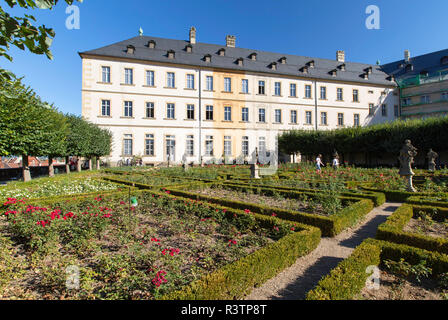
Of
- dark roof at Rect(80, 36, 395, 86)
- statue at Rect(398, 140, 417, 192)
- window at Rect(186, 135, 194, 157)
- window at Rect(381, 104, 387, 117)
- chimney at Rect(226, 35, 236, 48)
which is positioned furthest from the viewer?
window at Rect(381, 104, 387, 117)

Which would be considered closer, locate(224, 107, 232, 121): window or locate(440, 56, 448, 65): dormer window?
locate(224, 107, 232, 121): window

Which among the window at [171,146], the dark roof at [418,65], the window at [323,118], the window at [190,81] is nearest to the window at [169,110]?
the window at [171,146]

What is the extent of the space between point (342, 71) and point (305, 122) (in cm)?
954

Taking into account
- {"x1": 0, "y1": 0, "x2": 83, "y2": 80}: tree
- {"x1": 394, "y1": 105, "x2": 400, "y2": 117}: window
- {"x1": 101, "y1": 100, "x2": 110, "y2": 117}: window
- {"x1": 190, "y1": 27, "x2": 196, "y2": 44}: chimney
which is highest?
{"x1": 190, "y1": 27, "x2": 196, "y2": 44}: chimney

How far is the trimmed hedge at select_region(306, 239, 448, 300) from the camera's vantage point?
2527mm

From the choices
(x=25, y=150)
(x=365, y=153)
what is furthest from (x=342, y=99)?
(x=25, y=150)

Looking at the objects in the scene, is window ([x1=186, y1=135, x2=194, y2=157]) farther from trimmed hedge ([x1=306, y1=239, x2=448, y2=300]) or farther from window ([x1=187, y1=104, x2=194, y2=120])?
trimmed hedge ([x1=306, y1=239, x2=448, y2=300])

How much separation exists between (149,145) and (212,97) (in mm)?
8515

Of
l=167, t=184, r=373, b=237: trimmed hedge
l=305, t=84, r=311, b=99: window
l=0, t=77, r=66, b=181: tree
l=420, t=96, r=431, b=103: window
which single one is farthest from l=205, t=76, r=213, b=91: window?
l=420, t=96, r=431, b=103: window

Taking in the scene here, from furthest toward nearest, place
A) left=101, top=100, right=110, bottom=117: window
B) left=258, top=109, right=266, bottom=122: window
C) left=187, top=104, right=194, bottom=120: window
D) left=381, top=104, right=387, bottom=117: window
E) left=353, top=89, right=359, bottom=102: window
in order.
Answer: left=381, top=104, right=387, bottom=117: window
left=353, top=89, right=359, bottom=102: window
left=258, top=109, right=266, bottom=122: window
left=187, top=104, right=194, bottom=120: window
left=101, top=100, right=110, bottom=117: window

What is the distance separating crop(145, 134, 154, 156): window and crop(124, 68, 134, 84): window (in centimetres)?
560

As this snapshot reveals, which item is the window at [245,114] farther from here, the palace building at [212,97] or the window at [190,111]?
the window at [190,111]

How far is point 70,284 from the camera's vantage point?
2.67 meters
